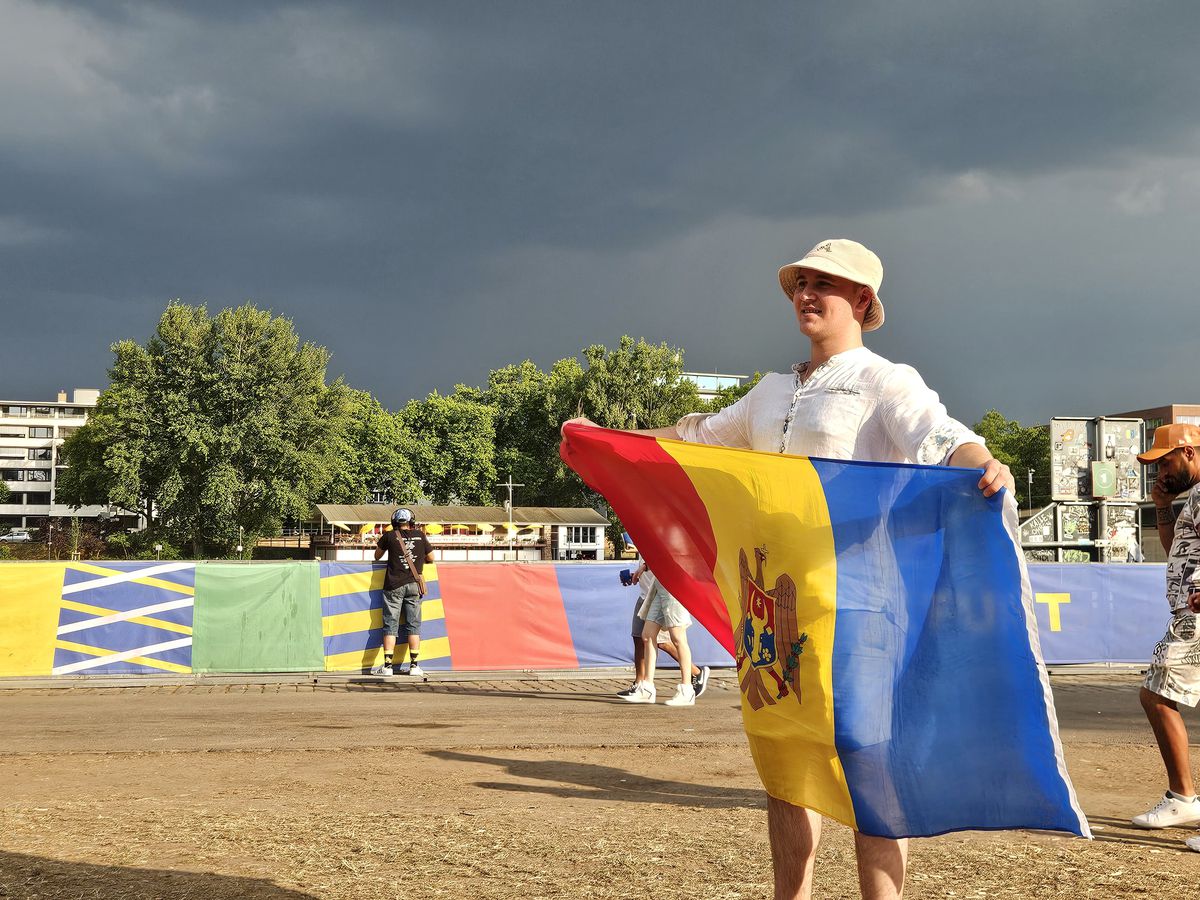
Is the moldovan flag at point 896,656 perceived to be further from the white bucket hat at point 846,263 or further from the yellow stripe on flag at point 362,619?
the yellow stripe on flag at point 362,619

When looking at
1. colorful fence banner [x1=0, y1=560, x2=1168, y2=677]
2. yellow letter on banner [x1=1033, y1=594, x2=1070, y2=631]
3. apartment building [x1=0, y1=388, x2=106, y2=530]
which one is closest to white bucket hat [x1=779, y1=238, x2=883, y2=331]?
colorful fence banner [x1=0, y1=560, x2=1168, y2=677]

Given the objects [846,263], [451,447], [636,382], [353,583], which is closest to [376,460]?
[451,447]

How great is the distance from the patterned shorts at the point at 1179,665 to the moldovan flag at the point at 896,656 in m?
3.50

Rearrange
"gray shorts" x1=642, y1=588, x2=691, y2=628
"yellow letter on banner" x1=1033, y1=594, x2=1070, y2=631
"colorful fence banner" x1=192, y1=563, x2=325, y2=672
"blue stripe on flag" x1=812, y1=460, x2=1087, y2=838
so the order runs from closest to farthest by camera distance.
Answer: "blue stripe on flag" x1=812, y1=460, x2=1087, y2=838 → "gray shorts" x1=642, y1=588, x2=691, y2=628 → "colorful fence banner" x1=192, y1=563, x2=325, y2=672 → "yellow letter on banner" x1=1033, y1=594, x2=1070, y2=631

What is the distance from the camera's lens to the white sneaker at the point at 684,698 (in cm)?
1170

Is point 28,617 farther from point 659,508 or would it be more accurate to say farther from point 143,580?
point 659,508

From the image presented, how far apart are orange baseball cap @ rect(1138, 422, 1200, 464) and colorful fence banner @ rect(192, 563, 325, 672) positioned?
10284mm

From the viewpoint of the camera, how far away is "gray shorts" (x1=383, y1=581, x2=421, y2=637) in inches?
555

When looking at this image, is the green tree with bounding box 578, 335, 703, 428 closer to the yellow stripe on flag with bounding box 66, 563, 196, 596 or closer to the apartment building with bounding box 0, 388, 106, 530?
the yellow stripe on flag with bounding box 66, 563, 196, 596

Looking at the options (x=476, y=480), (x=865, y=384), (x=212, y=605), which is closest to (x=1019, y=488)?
(x=476, y=480)

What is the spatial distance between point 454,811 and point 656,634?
571cm

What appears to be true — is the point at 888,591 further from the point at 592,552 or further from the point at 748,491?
the point at 592,552

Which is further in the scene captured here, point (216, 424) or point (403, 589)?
point (216, 424)

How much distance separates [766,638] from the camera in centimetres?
348
